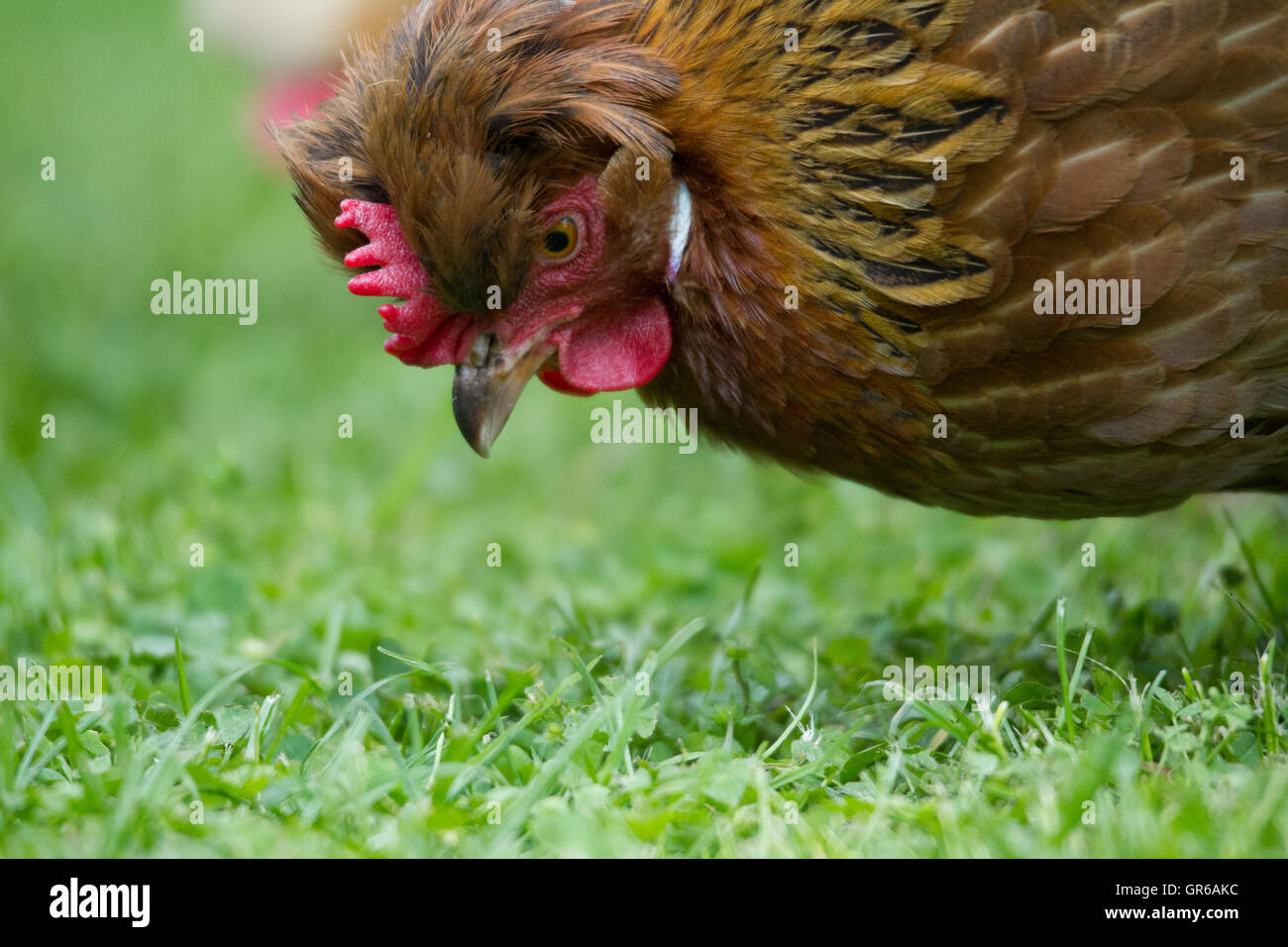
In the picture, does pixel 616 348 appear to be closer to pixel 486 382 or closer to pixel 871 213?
pixel 486 382

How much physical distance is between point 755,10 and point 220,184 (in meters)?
6.34

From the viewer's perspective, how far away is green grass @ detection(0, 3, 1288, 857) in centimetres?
224

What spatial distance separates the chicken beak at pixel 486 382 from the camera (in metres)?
2.71

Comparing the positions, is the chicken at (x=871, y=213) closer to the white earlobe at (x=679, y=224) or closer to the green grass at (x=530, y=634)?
the white earlobe at (x=679, y=224)

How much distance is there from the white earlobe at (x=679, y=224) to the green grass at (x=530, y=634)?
563mm

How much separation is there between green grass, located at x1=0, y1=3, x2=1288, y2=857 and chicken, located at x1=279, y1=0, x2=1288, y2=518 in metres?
0.46

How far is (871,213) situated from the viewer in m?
2.52

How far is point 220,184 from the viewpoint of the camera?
26.8ft

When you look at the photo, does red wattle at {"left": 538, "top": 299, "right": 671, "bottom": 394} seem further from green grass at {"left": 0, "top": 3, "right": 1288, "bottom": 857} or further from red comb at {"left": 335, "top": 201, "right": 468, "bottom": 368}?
green grass at {"left": 0, "top": 3, "right": 1288, "bottom": 857}
